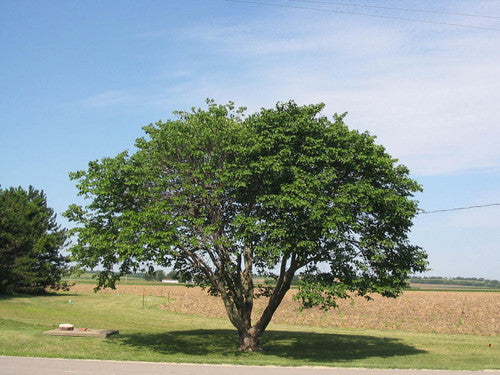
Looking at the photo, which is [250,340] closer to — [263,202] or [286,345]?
[286,345]

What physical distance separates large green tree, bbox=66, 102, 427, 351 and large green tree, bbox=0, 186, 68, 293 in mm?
28631

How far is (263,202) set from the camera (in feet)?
65.6

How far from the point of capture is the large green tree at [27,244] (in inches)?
1922

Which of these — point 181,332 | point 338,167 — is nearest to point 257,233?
point 338,167

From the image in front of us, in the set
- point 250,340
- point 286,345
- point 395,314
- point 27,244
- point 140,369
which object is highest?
point 27,244

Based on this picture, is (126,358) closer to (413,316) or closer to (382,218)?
(382,218)

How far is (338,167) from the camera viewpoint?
2069 centimetres

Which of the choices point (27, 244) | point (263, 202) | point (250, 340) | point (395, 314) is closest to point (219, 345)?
point (250, 340)

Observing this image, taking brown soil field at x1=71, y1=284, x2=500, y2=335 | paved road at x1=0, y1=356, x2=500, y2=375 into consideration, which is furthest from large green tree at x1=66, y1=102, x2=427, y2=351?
brown soil field at x1=71, y1=284, x2=500, y2=335

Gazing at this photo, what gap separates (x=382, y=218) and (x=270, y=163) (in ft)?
18.1

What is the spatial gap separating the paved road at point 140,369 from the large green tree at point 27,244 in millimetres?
32874

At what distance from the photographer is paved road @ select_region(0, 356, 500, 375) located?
47.1ft

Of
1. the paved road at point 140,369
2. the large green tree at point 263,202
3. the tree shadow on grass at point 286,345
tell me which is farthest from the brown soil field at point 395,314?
the paved road at point 140,369

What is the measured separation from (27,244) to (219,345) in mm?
33316
